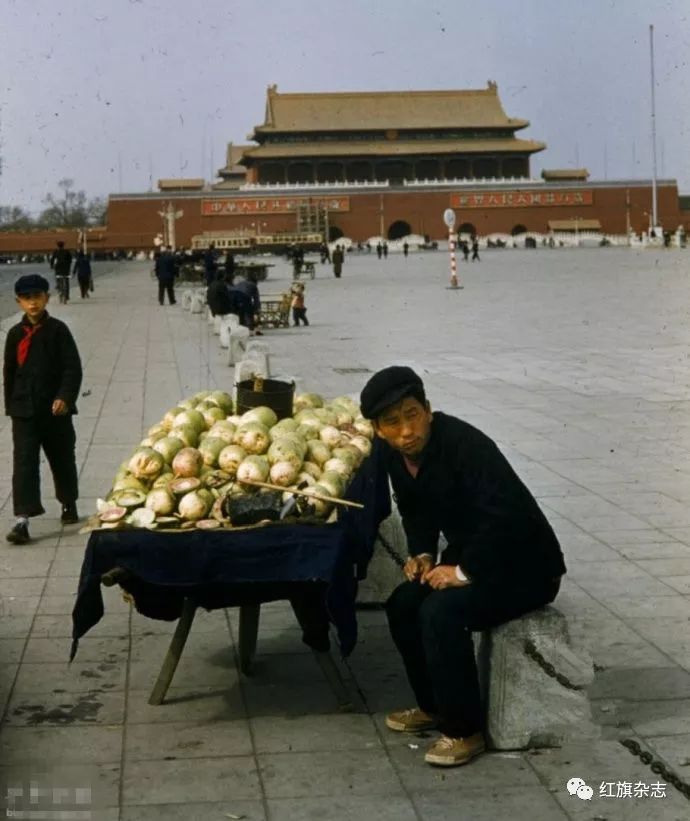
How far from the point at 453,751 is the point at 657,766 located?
61 cm

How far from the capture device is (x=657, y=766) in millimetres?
4273

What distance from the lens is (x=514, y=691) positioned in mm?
4504

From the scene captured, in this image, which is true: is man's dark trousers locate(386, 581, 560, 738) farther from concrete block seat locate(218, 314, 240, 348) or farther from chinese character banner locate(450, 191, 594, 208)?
chinese character banner locate(450, 191, 594, 208)

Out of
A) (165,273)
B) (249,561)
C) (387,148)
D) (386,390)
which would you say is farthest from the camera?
(387,148)

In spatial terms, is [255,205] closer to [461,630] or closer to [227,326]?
[227,326]

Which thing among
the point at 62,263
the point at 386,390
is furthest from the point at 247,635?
the point at 62,263

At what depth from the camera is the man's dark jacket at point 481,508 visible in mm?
4422

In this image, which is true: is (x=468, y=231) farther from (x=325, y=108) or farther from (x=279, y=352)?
(x=279, y=352)

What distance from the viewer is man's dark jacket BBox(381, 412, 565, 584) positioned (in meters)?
4.42

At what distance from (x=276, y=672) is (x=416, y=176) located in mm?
83577

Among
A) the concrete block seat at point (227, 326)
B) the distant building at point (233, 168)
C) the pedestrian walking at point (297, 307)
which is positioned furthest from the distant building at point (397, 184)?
the concrete block seat at point (227, 326)

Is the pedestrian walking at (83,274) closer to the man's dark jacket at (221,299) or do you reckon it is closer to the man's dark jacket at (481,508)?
the man's dark jacket at (221,299)

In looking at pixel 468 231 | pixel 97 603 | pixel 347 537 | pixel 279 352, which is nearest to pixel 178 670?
pixel 97 603

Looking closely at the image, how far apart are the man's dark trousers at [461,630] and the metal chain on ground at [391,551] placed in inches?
51.1
